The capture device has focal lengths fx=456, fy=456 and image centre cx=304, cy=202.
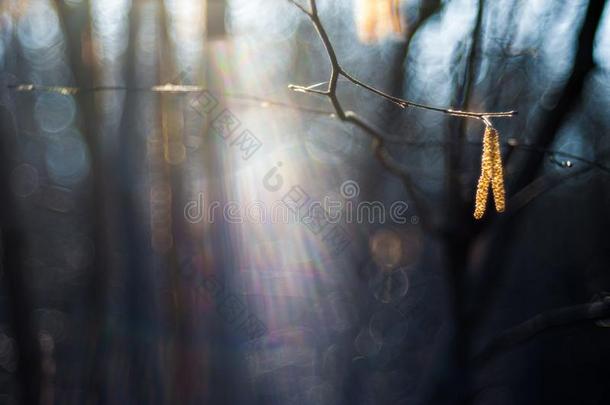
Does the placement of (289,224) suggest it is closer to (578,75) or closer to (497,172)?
(578,75)

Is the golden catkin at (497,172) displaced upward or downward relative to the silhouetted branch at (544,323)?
upward

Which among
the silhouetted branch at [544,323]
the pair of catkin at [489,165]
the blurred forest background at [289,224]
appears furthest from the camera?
the blurred forest background at [289,224]

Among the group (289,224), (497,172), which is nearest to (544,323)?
(497,172)

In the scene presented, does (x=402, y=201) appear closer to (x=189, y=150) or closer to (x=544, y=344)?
(x=189, y=150)

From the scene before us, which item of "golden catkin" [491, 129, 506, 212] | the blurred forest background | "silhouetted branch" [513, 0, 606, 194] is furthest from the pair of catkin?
"silhouetted branch" [513, 0, 606, 194]

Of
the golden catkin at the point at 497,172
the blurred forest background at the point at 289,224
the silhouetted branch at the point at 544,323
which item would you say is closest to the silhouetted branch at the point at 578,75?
the blurred forest background at the point at 289,224

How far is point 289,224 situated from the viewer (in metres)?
5.03

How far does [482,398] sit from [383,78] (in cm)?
352

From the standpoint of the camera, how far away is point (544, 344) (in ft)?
18.7

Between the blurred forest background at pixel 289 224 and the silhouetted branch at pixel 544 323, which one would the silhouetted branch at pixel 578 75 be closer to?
the blurred forest background at pixel 289 224

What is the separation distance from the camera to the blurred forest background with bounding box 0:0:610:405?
2.88 m

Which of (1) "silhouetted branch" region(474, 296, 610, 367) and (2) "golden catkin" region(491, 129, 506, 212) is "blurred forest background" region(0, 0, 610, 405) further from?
(2) "golden catkin" region(491, 129, 506, 212)

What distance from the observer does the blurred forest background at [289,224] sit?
288 cm

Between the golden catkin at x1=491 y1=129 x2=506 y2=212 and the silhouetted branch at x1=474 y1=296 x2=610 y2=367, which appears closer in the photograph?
the golden catkin at x1=491 y1=129 x2=506 y2=212
